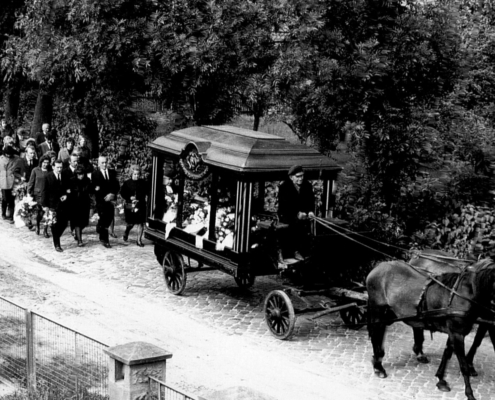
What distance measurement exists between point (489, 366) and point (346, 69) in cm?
642

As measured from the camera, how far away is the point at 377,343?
11.9 metres

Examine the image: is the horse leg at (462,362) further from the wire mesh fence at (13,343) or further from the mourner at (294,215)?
the wire mesh fence at (13,343)

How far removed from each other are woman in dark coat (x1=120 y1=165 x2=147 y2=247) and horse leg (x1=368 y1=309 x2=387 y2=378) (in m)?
7.84

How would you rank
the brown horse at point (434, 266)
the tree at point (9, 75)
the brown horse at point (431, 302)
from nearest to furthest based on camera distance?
the brown horse at point (431, 302)
the brown horse at point (434, 266)
the tree at point (9, 75)

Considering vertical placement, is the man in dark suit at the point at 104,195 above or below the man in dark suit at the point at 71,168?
below

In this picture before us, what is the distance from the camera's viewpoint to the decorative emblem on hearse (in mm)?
14133

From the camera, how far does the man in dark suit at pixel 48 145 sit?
21.6 meters

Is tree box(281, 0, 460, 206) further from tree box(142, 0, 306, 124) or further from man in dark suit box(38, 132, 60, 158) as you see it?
man in dark suit box(38, 132, 60, 158)

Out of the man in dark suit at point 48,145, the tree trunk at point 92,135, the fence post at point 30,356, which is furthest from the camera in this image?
the tree trunk at point 92,135

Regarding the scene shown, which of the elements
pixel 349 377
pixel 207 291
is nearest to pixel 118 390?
pixel 349 377

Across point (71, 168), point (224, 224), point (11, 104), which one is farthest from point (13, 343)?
point (11, 104)

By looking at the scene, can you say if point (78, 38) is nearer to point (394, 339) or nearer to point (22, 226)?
point (22, 226)

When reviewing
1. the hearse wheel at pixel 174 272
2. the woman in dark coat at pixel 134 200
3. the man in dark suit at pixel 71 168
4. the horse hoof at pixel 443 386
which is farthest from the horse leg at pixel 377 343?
the man in dark suit at pixel 71 168

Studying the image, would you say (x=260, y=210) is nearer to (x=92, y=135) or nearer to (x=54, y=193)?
(x=54, y=193)
